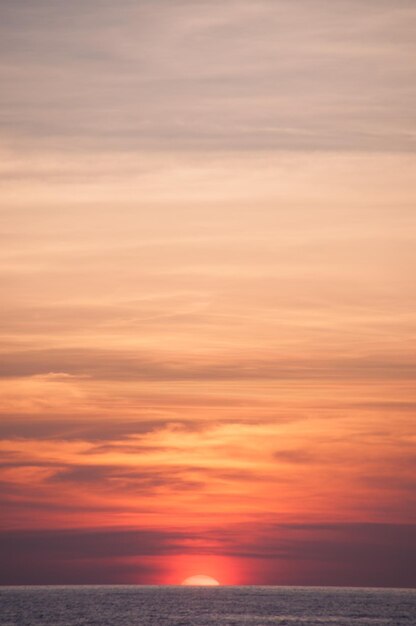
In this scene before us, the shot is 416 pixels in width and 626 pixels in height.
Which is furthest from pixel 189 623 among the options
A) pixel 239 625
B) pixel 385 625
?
pixel 385 625

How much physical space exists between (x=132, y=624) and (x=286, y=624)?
28.1m

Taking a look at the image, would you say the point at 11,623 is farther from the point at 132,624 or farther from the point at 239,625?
the point at 239,625

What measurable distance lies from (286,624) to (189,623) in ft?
58.3

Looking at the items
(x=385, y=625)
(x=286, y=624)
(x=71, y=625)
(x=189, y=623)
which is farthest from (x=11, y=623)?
(x=385, y=625)

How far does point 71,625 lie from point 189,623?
21.8m

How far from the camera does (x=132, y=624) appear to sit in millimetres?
191875

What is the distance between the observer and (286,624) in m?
190

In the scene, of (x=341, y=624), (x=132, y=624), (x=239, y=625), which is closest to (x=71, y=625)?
(x=132, y=624)

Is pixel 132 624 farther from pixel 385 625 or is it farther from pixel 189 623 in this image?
pixel 385 625

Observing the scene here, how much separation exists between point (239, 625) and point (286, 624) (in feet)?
29.0

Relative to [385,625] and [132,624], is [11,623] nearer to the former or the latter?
[132,624]

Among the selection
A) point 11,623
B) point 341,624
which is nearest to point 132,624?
point 11,623

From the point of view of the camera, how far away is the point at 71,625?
186m

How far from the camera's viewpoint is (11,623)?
192 metres
